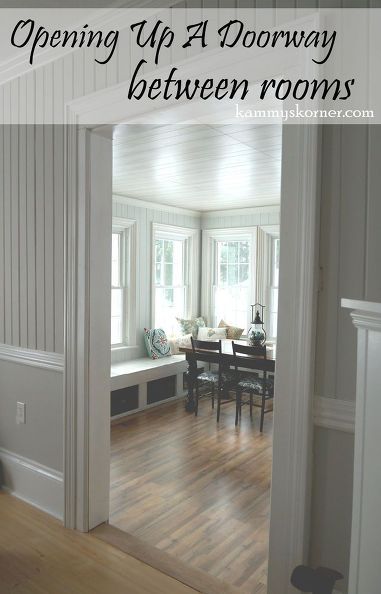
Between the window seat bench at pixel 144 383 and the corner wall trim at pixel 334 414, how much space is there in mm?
3538

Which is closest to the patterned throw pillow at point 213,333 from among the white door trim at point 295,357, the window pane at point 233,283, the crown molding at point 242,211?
the window pane at point 233,283

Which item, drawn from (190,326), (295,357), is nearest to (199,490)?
(295,357)

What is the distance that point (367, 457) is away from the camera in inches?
44.3

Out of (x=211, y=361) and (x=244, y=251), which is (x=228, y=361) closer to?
(x=211, y=361)

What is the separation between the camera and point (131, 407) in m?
5.31

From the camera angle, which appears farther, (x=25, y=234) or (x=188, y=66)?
(x=25, y=234)

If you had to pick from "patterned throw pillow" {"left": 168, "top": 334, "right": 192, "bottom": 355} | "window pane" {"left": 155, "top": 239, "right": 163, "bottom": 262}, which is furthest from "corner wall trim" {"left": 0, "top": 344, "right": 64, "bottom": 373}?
"window pane" {"left": 155, "top": 239, "right": 163, "bottom": 262}

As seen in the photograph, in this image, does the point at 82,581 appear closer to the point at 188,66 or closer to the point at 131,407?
the point at 188,66

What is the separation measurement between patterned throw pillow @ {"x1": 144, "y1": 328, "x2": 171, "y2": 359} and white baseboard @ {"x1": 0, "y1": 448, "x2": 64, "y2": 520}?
311 cm

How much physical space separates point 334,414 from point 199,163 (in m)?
2.85

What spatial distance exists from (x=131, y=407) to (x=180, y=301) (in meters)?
2.08

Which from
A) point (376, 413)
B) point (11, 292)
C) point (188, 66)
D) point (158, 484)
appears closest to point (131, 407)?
point (158, 484)

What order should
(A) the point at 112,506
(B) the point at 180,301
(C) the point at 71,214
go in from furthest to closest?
(B) the point at 180,301 → (A) the point at 112,506 → (C) the point at 71,214

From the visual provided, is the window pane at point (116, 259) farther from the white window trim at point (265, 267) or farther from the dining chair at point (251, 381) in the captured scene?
the white window trim at point (265, 267)
